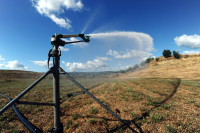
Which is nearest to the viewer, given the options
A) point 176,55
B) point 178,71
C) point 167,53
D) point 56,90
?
point 56,90

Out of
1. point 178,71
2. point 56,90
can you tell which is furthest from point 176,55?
point 56,90

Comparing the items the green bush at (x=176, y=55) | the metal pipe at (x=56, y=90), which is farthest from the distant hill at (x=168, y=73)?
the metal pipe at (x=56, y=90)

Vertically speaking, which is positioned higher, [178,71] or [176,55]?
[176,55]

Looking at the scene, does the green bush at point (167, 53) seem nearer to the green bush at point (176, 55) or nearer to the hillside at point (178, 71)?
the green bush at point (176, 55)

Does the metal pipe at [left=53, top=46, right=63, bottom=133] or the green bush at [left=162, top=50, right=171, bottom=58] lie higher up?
the green bush at [left=162, top=50, right=171, bottom=58]

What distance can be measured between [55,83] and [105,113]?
4.15 m

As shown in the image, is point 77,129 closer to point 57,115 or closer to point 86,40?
point 57,115

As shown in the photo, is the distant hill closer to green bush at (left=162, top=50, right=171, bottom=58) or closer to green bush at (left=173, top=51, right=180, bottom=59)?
green bush at (left=173, top=51, right=180, bottom=59)

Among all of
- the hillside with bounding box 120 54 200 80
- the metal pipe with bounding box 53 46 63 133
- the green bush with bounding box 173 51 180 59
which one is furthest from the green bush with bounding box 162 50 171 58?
the metal pipe with bounding box 53 46 63 133

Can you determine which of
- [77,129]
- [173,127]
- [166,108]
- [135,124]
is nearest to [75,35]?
[77,129]

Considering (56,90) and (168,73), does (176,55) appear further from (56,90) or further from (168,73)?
(56,90)

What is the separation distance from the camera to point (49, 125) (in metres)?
4.53

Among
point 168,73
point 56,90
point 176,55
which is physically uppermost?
point 176,55

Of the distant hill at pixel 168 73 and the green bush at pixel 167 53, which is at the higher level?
the green bush at pixel 167 53
